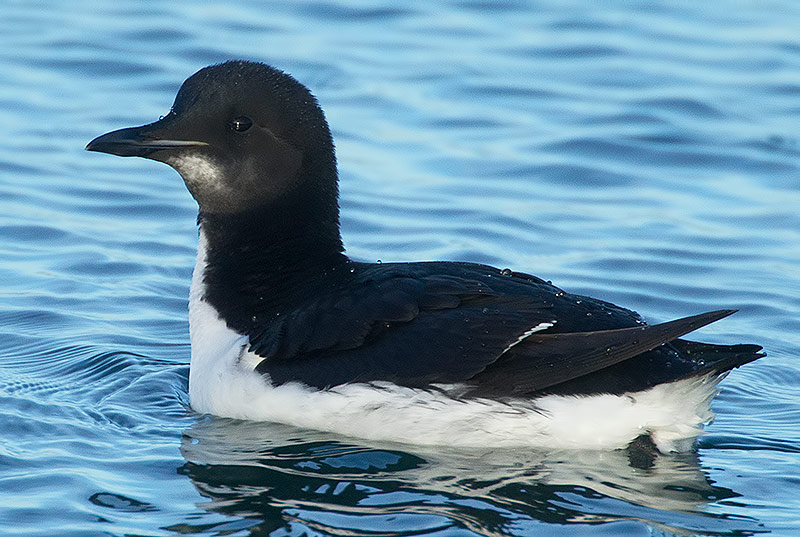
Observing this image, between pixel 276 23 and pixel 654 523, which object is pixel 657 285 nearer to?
pixel 654 523

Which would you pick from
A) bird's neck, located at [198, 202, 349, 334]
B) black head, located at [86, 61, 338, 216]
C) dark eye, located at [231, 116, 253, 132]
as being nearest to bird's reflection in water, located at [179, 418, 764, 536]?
bird's neck, located at [198, 202, 349, 334]

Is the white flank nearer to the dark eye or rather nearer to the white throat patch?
the white throat patch

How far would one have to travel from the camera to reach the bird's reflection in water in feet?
16.2

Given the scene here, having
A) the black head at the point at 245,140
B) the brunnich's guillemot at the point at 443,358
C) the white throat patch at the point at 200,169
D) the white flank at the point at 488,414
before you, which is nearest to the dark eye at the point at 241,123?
the black head at the point at 245,140

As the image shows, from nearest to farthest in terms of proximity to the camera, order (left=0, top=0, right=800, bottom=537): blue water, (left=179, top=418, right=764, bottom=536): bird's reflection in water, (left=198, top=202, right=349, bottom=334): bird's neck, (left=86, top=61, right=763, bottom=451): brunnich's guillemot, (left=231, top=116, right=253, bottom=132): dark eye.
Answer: (left=179, top=418, right=764, bottom=536): bird's reflection in water, (left=0, top=0, right=800, bottom=537): blue water, (left=86, top=61, right=763, bottom=451): brunnich's guillemot, (left=198, top=202, right=349, bottom=334): bird's neck, (left=231, top=116, right=253, bottom=132): dark eye

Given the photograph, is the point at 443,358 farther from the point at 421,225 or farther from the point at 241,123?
the point at 421,225

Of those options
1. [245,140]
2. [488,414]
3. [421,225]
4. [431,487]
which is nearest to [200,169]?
[245,140]

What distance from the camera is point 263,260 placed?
6.00 metres

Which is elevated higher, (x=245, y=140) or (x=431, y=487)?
(x=245, y=140)

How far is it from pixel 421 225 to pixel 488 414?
11.6 ft

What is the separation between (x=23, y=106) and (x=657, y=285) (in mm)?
4954

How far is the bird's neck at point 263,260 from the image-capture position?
230 inches

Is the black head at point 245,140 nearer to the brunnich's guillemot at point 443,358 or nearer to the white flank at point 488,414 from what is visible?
the brunnich's guillemot at point 443,358

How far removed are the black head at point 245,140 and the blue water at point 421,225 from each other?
0.99m
